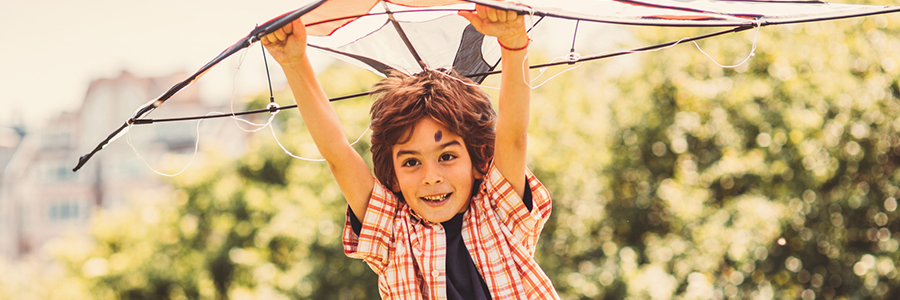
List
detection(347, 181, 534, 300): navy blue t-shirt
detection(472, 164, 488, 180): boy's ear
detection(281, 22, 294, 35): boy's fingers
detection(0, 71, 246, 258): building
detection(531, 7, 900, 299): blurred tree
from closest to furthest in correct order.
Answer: detection(281, 22, 294, 35): boy's fingers
detection(347, 181, 534, 300): navy blue t-shirt
detection(472, 164, 488, 180): boy's ear
detection(531, 7, 900, 299): blurred tree
detection(0, 71, 246, 258): building

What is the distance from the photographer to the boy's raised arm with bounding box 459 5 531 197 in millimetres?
1451

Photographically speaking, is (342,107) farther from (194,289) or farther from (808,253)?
(808,253)

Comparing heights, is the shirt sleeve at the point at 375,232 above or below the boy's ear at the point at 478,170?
below

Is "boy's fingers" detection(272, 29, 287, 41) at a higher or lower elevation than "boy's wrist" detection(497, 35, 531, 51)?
higher

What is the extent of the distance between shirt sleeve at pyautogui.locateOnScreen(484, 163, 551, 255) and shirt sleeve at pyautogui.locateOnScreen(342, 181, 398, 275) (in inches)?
11.7

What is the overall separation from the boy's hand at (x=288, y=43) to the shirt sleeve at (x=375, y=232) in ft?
1.65

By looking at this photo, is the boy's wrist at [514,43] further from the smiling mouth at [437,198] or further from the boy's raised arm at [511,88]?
the smiling mouth at [437,198]

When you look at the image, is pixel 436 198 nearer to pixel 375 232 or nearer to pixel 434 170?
pixel 434 170

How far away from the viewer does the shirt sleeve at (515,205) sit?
180 centimetres

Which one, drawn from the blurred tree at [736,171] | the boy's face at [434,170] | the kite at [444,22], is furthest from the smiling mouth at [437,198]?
the blurred tree at [736,171]

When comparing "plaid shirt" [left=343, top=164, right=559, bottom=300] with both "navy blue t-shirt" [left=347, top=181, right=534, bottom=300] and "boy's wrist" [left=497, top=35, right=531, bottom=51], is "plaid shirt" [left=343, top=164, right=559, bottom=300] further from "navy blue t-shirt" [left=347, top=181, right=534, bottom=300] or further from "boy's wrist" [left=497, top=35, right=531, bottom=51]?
"boy's wrist" [left=497, top=35, right=531, bottom=51]

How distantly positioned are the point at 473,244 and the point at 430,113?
0.40 meters

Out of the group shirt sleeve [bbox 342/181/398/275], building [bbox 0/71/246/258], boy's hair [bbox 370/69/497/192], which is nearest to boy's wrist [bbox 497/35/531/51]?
boy's hair [bbox 370/69/497/192]

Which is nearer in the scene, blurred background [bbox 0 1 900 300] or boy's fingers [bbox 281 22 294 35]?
boy's fingers [bbox 281 22 294 35]
